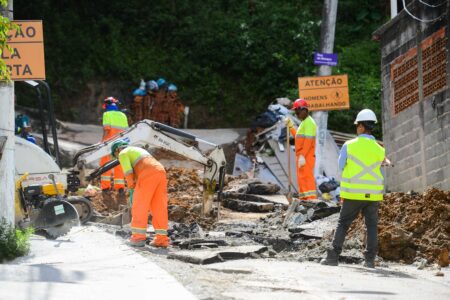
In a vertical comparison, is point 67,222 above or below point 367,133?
below

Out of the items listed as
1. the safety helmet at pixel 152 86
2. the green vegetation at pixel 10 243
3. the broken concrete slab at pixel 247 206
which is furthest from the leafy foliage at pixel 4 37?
the safety helmet at pixel 152 86

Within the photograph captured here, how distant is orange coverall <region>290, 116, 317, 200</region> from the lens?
650 inches

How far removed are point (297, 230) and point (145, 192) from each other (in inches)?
104

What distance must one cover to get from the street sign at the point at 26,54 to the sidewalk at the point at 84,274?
2182 millimetres

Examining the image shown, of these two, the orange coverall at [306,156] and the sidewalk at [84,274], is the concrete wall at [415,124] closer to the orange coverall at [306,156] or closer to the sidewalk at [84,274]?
the orange coverall at [306,156]

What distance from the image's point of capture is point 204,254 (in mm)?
11086

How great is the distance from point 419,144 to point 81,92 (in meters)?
16.0

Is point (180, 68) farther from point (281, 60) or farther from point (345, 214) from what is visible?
point (345, 214)

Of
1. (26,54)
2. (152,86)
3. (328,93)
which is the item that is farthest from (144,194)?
(152,86)

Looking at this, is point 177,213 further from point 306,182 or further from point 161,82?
point 161,82

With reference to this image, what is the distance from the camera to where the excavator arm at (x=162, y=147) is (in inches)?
602

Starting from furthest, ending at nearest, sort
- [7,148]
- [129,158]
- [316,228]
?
[316,228]
[129,158]
[7,148]

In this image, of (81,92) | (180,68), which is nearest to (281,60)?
(180,68)

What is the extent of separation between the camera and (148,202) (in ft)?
40.9
